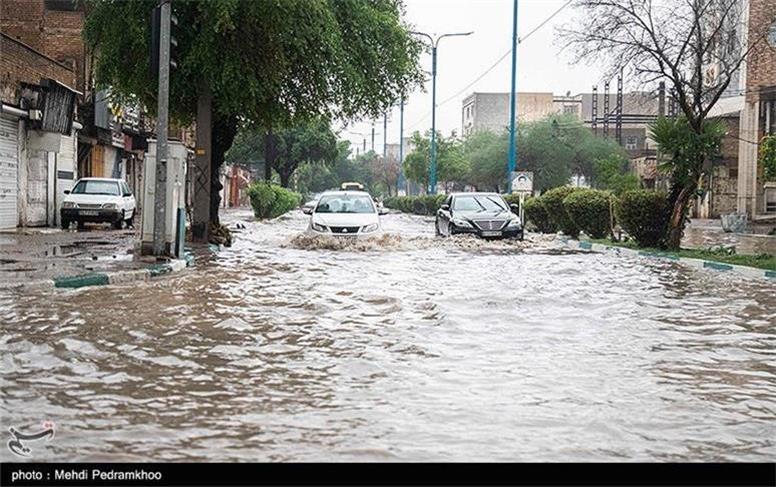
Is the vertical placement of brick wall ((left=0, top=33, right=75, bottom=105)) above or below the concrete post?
above

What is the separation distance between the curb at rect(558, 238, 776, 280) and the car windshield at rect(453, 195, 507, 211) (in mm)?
2468

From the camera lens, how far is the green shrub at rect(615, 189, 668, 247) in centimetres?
2167

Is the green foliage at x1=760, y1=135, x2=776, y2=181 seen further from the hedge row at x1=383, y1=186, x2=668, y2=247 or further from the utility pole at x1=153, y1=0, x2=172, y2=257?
the utility pole at x1=153, y1=0, x2=172, y2=257

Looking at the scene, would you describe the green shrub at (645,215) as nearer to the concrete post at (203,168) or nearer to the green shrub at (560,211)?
the green shrub at (560,211)

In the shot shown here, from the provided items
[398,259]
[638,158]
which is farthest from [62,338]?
[638,158]

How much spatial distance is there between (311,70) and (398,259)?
17.2 ft

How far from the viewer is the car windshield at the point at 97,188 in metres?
28.6

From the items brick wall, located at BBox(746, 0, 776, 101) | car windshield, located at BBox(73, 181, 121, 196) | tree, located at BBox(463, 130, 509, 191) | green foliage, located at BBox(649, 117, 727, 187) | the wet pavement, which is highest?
brick wall, located at BBox(746, 0, 776, 101)

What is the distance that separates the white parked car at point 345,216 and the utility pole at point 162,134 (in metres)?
6.35

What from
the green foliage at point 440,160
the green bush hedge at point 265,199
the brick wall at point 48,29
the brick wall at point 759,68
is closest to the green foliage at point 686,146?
the brick wall at point 759,68

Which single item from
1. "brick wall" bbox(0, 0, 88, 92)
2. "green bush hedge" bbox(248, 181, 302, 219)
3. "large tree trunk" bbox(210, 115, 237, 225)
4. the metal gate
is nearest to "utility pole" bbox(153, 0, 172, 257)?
"large tree trunk" bbox(210, 115, 237, 225)

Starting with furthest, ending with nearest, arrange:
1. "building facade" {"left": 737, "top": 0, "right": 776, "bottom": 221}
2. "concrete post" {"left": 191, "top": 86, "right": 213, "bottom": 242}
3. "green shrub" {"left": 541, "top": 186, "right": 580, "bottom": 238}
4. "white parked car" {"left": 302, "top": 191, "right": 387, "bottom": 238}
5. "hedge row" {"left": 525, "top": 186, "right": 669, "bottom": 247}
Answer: "building facade" {"left": 737, "top": 0, "right": 776, "bottom": 221}
"green shrub" {"left": 541, "top": 186, "right": 580, "bottom": 238}
"white parked car" {"left": 302, "top": 191, "right": 387, "bottom": 238}
"hedge row" {"left": 525, "top": 186, "right": 669, "bottom": 247}
"concrete post" {"left": 191, "top": 86, "right": 213, "bottom": 242}

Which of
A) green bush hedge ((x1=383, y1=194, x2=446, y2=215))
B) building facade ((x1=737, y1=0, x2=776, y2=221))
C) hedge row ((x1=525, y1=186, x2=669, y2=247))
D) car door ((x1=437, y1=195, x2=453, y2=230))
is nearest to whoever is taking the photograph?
hedge row ((x1=525, y1=186, x2=669, y2=247))

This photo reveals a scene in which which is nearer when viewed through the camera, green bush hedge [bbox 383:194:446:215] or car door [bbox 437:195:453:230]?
car door [bbox 437:195:453:230]
